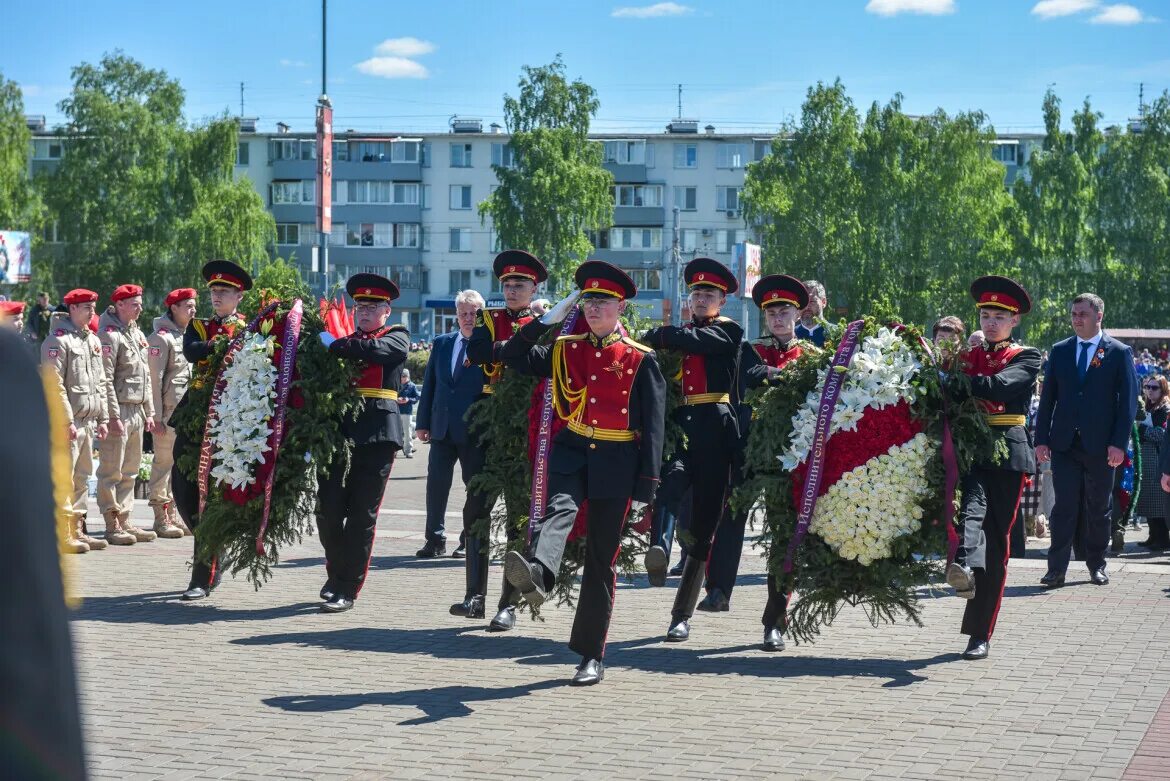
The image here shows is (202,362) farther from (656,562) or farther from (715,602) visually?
(656,562)

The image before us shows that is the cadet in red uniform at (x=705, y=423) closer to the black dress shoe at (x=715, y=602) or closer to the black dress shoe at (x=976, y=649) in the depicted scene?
the black dress shoe at (x=715, y=602)

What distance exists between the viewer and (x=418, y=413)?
1352 centimetres

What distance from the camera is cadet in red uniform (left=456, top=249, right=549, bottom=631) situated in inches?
381

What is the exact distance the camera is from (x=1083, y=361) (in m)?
12.4

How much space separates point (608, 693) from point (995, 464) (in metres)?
2.72

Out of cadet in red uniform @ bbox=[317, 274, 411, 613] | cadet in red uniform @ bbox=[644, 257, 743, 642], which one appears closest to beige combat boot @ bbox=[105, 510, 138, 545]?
cadet in red uniform @ bbox=[317, 274, 411, 613]

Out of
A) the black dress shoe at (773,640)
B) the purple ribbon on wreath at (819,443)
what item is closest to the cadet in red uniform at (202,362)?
the black dress shoe at (773,640)

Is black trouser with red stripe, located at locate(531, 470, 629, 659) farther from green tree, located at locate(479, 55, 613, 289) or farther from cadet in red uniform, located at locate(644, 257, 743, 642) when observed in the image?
green tree, located at locate(479, 55, 613, 289)

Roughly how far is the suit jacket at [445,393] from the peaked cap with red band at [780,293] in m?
3.70

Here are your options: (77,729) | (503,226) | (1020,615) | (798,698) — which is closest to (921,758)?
(798,698)

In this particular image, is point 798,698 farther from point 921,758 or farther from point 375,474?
point 375,474

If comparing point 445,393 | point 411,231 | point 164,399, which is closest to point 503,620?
point 445,393

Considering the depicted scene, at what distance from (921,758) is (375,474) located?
5.16 metres

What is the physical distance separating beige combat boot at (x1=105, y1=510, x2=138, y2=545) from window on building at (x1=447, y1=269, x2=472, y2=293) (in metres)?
87.0
